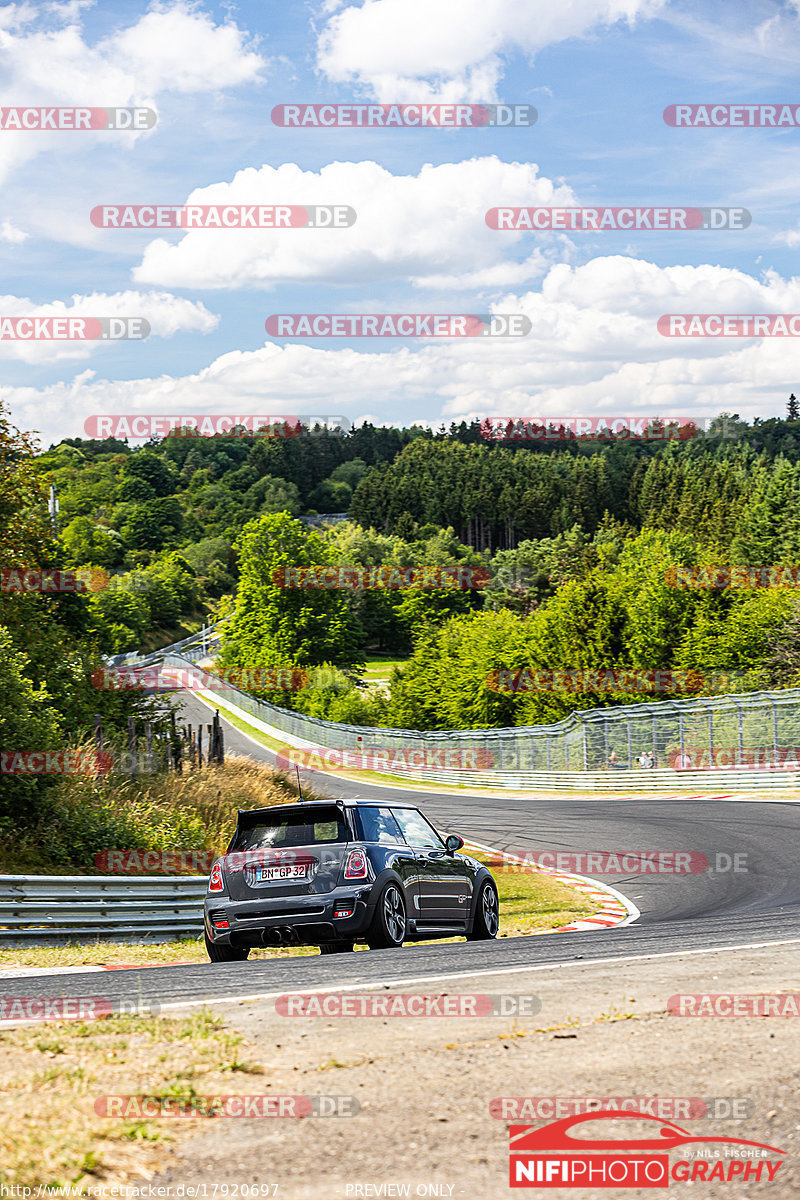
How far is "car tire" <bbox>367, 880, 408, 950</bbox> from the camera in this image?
34.2 ft

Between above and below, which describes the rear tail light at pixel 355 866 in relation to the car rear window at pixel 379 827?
below

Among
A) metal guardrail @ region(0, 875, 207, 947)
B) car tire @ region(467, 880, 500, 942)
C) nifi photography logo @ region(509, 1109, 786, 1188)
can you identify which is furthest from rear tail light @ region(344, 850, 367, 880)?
nifi photography logo @ region(509, 1109, 786, 1188)

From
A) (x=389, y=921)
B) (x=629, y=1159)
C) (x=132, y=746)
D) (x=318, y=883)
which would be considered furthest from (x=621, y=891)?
(x=629, y=1159)

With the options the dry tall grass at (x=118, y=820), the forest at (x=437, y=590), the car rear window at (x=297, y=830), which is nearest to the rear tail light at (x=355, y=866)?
the car rear window at (x=297, y=830)

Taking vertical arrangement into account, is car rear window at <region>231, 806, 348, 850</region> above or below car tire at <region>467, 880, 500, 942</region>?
above

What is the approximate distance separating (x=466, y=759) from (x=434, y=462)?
14855 cm

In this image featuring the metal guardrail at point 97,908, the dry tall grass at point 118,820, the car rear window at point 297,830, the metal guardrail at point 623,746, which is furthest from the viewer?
the metal guardrail at point 623,746

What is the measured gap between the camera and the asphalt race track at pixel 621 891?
27.3ft

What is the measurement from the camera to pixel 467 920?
12.2m

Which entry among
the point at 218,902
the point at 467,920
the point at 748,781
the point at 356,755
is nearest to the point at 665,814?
the point at 748,781

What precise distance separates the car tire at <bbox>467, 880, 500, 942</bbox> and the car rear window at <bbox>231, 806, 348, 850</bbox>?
2510 millimetres

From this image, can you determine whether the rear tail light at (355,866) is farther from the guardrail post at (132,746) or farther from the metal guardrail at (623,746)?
the metal guardrail at (623,746)

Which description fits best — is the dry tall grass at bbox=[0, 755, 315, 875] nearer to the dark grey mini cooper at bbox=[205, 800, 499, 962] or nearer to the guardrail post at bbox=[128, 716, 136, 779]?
the guardrail post at bbox=[128, 716, 136, 779]

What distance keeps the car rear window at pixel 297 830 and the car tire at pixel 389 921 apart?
0.65m
